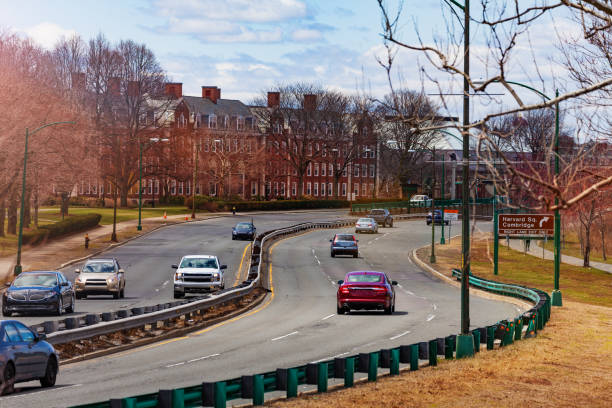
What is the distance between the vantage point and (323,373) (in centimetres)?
1683

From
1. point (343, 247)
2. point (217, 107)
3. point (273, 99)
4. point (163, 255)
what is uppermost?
point (273, 99)

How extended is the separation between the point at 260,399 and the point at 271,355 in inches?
307

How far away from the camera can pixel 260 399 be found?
15.1 meters

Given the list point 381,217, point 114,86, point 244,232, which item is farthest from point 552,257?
point 114,86

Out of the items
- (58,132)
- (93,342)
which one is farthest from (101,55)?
(93,342)

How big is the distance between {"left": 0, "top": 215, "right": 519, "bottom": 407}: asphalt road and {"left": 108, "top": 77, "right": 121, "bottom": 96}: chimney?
57.1 metres

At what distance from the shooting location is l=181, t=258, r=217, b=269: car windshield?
134 ft

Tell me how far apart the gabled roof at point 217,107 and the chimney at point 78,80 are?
158 ft

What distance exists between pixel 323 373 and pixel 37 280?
1862 centimetres

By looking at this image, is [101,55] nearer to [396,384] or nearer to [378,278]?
[378,278]

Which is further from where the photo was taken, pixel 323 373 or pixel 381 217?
pixel 381 217

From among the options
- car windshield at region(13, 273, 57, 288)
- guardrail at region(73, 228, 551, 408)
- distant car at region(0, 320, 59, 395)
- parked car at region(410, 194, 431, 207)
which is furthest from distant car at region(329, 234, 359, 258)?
parked car at region(410, 194, 431, 207)

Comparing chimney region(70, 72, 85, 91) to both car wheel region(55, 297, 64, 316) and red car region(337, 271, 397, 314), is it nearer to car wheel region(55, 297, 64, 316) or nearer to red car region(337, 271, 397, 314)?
car wheel region(55, 297, 64, 316)

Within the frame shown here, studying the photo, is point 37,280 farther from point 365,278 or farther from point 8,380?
point 8,380
